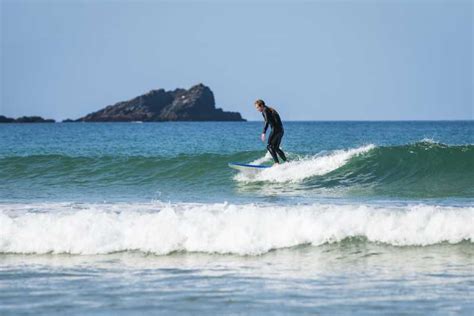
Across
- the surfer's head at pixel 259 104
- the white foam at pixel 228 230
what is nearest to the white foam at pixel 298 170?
the surfer's head at pixel 259 104

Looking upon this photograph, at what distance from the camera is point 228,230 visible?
414 inches

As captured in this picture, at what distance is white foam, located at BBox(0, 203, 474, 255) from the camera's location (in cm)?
1038

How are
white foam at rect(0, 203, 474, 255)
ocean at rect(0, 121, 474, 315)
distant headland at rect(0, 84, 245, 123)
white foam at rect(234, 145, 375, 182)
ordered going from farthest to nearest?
distant headland at rect(0, 84, 245, 123), white foam at rect(234, 145, 375, 182), white foam at rect(0, 203, 474, 255), ocean at rect(0, 121, 474, 315)

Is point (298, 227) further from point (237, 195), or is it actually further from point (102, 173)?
point (102, 173)

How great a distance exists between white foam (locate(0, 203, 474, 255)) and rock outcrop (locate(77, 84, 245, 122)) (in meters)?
134

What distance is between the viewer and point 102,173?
2211cm

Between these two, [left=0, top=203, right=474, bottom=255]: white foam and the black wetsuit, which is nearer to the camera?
[left=0, top=203, right=474, bottom=255]: white foam

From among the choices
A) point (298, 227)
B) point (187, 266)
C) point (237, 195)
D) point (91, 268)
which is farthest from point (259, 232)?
point (237, 195)

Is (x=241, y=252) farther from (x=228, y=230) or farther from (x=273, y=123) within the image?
(x=273, y=123)

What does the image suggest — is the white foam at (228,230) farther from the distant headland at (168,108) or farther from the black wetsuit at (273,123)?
the distant headland at (168,108)

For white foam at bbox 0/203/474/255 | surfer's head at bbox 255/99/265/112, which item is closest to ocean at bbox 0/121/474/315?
white foam at bbox 0/203/474/255

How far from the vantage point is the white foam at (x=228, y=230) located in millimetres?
10383

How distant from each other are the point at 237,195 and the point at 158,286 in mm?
8667

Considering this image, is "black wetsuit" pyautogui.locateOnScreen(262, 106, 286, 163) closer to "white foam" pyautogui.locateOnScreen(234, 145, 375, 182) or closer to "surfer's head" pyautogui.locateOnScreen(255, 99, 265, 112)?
"surfer's head" pyautogui.locateOnScreen(255, 99, 265, 112)
